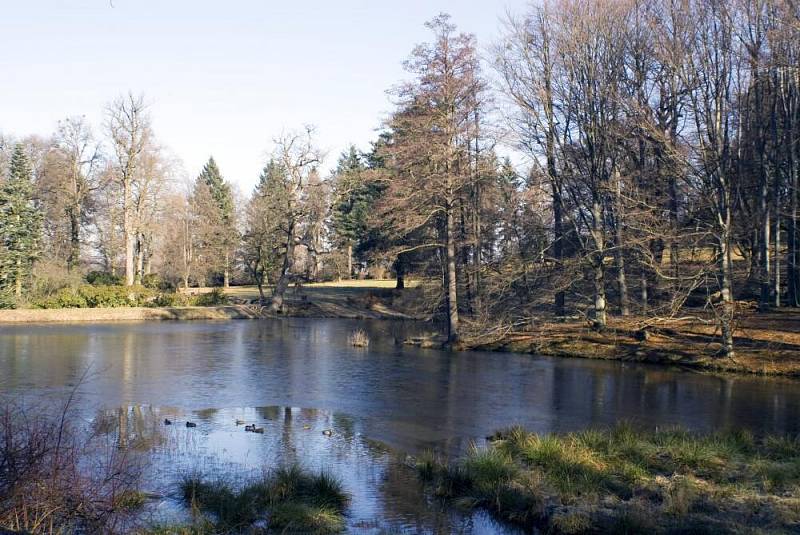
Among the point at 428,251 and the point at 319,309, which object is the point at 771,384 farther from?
the point at 319,309

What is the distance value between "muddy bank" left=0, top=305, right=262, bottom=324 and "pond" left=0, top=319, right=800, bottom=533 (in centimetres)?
1097

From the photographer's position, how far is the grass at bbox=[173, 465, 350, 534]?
30.8 feet

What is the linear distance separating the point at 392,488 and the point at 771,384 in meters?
14.7

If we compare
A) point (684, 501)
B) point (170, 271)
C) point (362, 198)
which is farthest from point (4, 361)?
point (362, 198)

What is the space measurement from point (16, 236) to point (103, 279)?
6.92m

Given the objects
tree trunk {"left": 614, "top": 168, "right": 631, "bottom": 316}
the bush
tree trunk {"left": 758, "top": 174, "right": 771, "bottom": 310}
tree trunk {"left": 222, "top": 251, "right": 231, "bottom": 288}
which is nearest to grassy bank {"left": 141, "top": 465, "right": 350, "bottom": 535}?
the bush

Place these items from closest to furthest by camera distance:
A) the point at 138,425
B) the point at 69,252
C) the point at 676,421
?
the point at 138,425
the point at 676,421
the point at 69,252

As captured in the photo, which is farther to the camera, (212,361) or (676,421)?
(212,361)

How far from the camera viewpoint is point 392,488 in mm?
11203

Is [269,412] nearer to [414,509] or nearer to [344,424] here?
[344,424]

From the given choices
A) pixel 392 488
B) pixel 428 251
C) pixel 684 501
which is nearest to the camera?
pixel 684 501

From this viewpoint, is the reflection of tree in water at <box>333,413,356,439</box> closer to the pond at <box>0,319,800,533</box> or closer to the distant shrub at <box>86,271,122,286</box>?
the pond at <box>0,319,800,533</box>

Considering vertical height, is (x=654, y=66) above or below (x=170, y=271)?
above

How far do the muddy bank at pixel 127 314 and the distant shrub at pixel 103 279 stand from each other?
5947 millimetres
